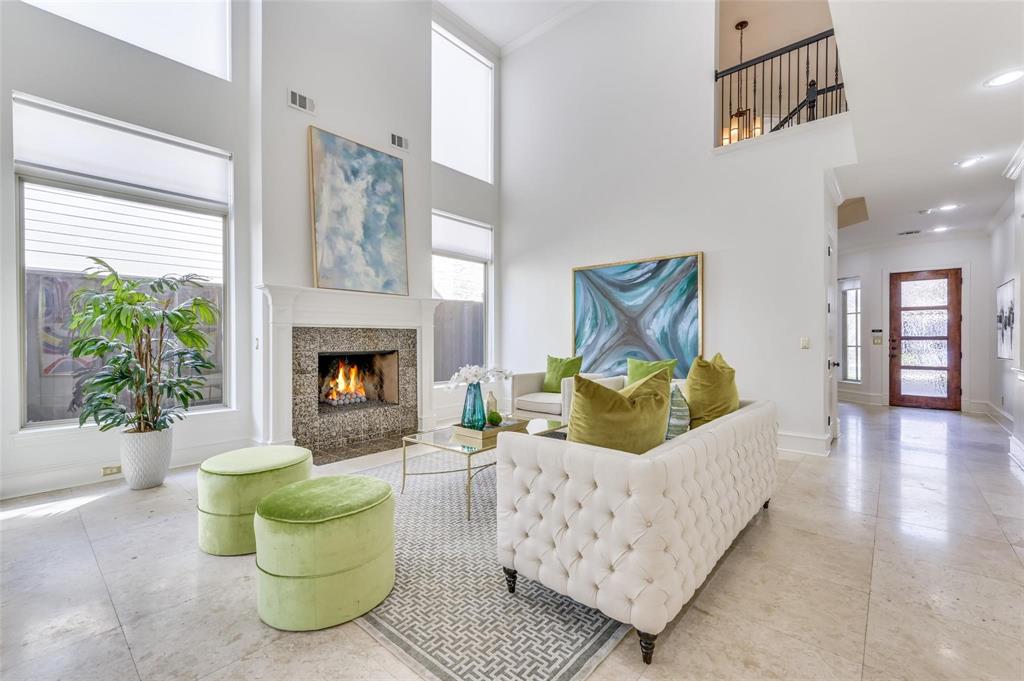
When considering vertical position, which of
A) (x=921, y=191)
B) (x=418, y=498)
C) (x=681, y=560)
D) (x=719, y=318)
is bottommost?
(x=418, y=498)

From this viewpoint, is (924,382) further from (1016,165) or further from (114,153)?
(114,153)

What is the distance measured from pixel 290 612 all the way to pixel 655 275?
4.71 metres

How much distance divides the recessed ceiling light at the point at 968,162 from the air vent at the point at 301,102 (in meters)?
6.01

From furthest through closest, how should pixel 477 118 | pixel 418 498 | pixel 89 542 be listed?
pixel 477 118
pixel 418 498
pixel 89 542

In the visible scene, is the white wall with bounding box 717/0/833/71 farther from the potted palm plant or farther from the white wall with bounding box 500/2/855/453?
the potted palm plant

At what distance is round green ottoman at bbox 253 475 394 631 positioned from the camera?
1734 millimetres

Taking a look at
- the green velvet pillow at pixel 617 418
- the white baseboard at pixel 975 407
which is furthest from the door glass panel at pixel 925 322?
the green velvet pillow at pixel 617 418

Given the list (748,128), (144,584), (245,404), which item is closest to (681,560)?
(144,584)

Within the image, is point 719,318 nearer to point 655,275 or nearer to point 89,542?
point 655,275

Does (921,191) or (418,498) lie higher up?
(921,191)

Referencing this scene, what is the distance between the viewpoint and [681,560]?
5.39 feet

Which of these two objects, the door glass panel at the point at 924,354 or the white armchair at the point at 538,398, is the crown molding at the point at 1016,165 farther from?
the white armchair at the point at 538,398

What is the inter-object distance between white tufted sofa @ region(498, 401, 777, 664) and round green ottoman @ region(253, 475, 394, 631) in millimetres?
563

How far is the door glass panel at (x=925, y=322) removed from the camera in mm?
7095
